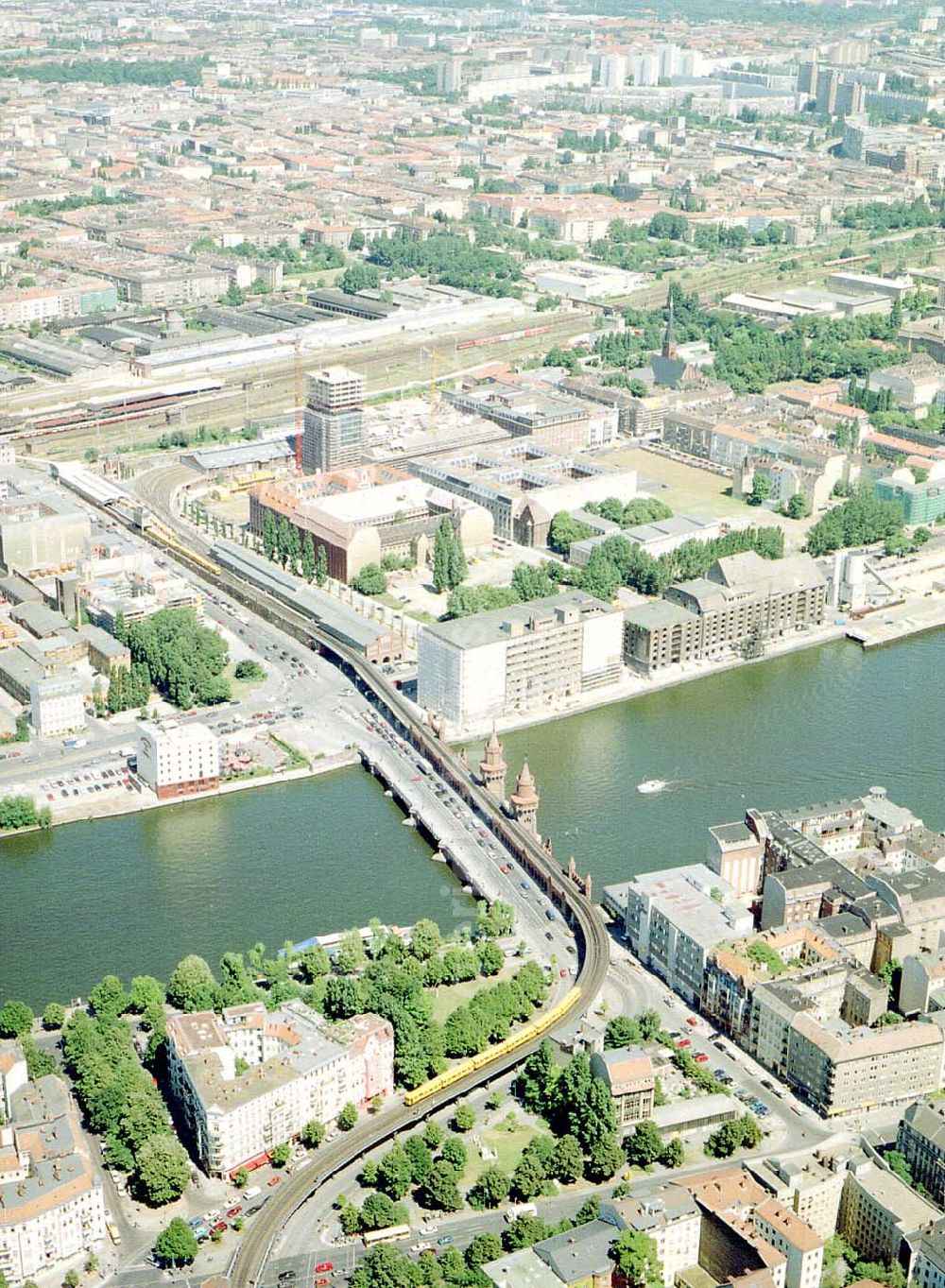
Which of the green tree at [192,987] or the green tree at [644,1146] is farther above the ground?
the green tree at [192,987]

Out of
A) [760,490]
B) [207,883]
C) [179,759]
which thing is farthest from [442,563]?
[207,883]

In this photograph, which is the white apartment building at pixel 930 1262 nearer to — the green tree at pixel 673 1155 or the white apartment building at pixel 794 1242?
the white apartment building at pixel 794 1242

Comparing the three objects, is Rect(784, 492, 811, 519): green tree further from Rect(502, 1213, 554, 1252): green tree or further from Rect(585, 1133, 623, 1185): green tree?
Rect(502, 1213, 554, 1252): green tree

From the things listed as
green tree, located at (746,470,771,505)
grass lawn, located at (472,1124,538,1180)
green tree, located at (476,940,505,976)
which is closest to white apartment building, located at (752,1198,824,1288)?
grass lawn, located at (472,1124,538,1180)

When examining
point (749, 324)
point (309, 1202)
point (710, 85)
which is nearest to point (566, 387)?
point (749, 324)

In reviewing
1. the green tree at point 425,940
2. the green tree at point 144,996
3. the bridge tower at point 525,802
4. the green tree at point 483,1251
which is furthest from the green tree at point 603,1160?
the bridge tower at point 525,802

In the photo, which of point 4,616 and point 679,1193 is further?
point 4,616

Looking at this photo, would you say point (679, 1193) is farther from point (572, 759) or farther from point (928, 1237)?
point (572, 759)
